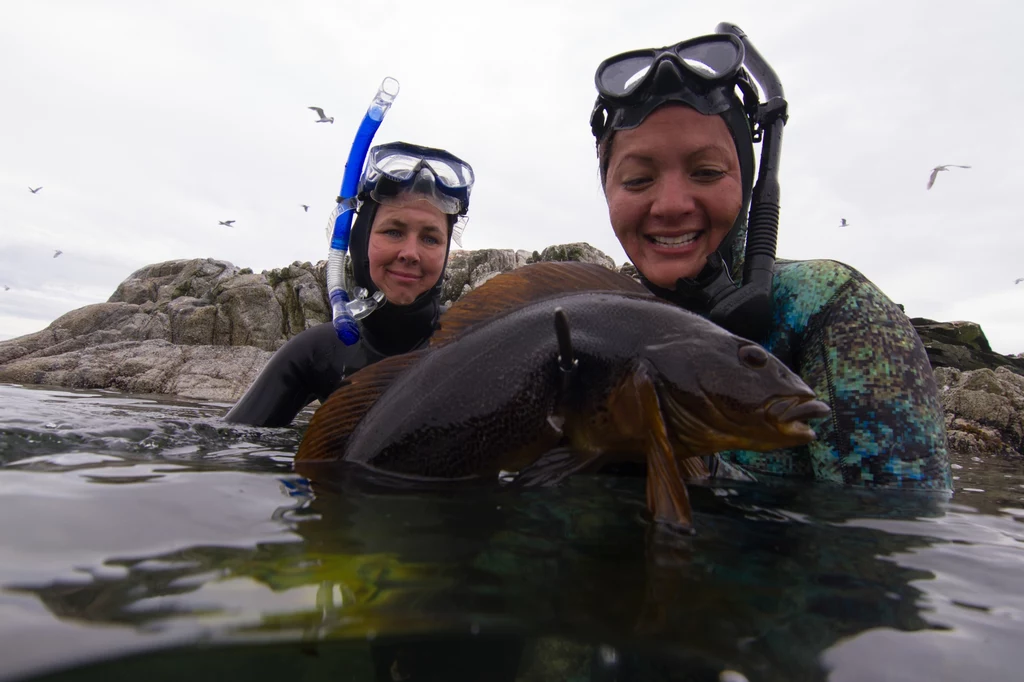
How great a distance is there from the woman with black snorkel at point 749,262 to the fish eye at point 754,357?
2.77 feet

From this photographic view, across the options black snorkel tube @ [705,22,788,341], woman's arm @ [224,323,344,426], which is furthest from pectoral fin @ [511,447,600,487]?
woman's arm @ [224,323,344,426]

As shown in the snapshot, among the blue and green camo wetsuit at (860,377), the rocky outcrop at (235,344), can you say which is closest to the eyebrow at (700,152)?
the blue and green camo wetsuit at (860,377)

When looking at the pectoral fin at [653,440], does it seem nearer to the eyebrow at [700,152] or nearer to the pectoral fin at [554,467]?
the pectoral fin at [554,467]

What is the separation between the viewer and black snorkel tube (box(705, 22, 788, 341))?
300 cm

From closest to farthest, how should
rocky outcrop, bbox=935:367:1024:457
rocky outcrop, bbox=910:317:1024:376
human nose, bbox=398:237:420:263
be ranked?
human nose, bbox=398:237:420:263 < rocky outcrop, bbox=935:367:1024:457 < rocky outcrop, bbox=910:317:1024:376

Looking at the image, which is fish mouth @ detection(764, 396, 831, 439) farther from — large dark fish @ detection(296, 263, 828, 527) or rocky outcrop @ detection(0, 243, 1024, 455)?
rocky outcrop @ detection(0, 243, 1024, 455)

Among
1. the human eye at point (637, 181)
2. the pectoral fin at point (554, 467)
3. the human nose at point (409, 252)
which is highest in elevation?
the human eye at point (637, 181)

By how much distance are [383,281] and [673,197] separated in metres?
2.54

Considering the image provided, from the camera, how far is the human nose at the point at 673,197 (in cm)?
326

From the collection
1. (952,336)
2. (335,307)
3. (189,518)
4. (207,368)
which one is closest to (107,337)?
(207,368)

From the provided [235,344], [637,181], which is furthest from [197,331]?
[637,181]

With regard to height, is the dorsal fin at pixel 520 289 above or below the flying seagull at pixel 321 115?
below

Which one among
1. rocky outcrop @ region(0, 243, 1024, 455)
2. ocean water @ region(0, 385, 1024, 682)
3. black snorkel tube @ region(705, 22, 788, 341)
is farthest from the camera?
rocky outcrop @ region(0, 243, 1024, 455)

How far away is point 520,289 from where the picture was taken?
2748mm
